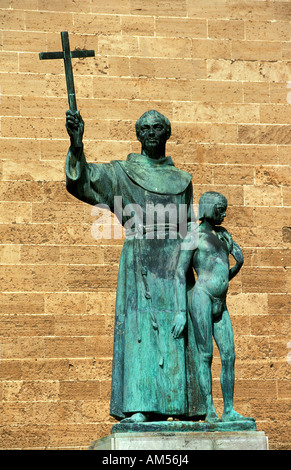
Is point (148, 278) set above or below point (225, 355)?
above

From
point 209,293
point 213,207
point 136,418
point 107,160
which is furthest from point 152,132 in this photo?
point 107,160

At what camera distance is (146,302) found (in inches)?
290

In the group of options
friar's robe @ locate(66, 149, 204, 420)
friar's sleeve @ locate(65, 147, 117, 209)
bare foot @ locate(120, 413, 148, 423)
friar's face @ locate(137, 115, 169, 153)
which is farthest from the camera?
friar's face @ locate(137, 115, 169, 153)

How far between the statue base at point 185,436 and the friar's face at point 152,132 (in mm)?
1911

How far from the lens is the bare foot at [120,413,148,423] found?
7074mm

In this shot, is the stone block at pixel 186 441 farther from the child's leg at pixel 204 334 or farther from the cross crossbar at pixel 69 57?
the cross crossbar at pixel 69 57

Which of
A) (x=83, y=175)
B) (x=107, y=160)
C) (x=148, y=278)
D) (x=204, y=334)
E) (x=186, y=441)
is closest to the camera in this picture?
(x=186, y=441)

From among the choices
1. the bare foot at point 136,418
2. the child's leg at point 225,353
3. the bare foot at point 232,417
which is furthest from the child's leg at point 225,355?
the bare foot at point 136,418

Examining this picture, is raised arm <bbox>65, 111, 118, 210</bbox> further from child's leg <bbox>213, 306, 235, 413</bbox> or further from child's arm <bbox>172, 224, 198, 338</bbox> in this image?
child's leg <bbox>213, 306, 235, 413</bbox>

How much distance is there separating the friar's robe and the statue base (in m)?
0.21

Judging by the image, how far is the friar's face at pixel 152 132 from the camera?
25.3ft

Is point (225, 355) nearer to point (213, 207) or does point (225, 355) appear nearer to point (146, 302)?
point (146, 302)

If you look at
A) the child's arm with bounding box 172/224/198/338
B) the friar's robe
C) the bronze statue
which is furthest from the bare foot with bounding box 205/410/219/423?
the child's arm with bounding box 172/224/198/338

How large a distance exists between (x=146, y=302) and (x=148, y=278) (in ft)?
0.53
